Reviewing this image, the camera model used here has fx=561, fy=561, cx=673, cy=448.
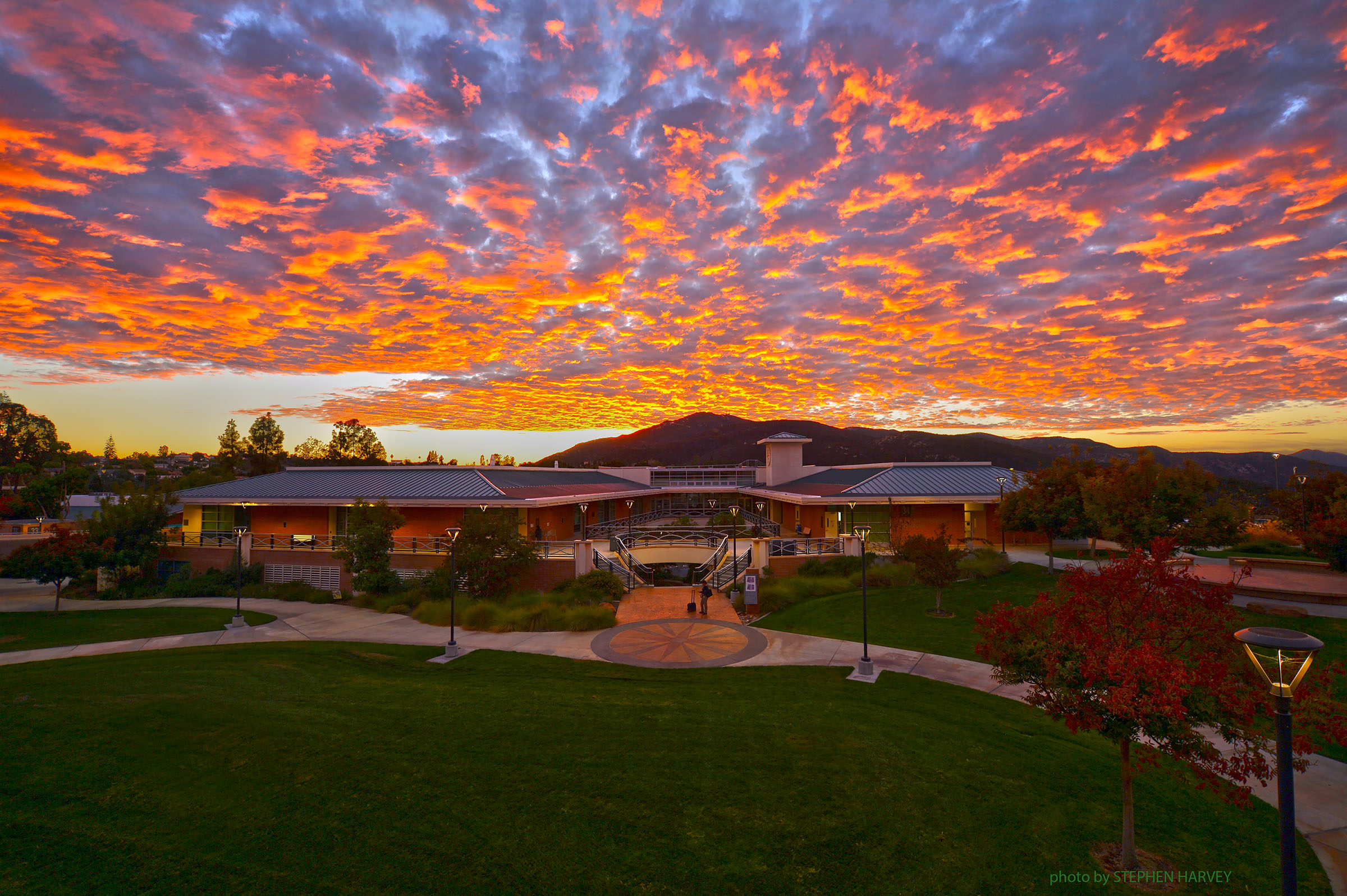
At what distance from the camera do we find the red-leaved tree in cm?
647

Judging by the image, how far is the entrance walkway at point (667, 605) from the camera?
78.9 ft

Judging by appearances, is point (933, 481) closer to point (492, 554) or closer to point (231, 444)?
point (492, 554)

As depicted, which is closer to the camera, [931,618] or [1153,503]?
[1153,503]

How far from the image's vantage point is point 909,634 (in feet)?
64.9

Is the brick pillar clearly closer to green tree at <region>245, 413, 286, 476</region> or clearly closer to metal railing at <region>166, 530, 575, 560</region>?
metal railing at <region>166, 530, 575, 560</region>

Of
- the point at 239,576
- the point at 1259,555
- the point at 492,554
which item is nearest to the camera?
the point at 239,576

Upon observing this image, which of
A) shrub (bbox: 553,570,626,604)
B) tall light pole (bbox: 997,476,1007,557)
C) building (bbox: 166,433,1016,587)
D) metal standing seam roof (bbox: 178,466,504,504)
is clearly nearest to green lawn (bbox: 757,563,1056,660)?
tall light pole (bbox: 997,476,1007,557)

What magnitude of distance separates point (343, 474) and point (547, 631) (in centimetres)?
2661

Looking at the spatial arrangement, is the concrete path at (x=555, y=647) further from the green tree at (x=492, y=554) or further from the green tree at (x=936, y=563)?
the green tree at (x=936, y=563)

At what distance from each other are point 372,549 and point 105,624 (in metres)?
10.1

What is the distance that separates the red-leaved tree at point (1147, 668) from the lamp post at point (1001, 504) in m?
21.3

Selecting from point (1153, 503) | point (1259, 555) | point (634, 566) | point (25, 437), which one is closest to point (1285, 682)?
point (1153, 503)

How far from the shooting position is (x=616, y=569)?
31672mm

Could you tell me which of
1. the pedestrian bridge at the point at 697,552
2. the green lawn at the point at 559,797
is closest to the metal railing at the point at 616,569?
the pedestrian bridge at the point at 697,552
